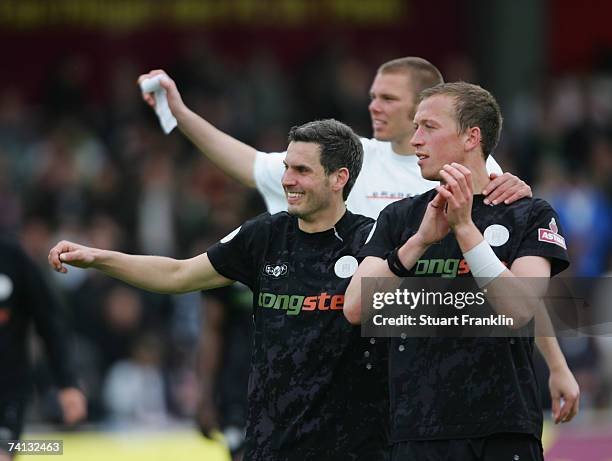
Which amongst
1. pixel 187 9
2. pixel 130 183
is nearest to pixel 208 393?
pixel 130 183

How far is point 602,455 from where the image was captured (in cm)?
1041

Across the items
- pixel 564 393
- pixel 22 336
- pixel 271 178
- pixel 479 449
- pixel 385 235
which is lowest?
pixel 479 449

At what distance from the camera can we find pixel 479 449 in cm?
538

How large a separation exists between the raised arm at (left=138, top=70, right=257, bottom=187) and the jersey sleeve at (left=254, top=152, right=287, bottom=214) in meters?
0.04

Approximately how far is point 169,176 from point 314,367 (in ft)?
32.5

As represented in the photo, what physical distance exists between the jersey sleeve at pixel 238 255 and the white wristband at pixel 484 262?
1257mm

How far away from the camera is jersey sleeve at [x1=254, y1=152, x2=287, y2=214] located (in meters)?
7.27

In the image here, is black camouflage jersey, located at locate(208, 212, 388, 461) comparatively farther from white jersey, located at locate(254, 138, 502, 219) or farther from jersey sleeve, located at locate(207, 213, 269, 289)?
white jersey, located at locate(254, 138, 502, 219)

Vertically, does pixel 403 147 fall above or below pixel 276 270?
above

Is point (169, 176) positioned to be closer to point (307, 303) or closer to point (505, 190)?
point (307, 303)

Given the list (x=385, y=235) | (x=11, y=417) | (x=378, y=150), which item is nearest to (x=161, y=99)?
(x=378, y=150)

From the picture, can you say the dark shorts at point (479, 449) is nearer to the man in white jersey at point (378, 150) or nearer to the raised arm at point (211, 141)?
the man in white jersey at point (378, 150)

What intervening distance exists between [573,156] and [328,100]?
9.94ft

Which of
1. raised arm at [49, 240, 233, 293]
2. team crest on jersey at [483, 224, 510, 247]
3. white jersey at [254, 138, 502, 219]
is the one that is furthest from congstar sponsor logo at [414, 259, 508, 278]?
white jersey at [254, 138, 502, 219]
